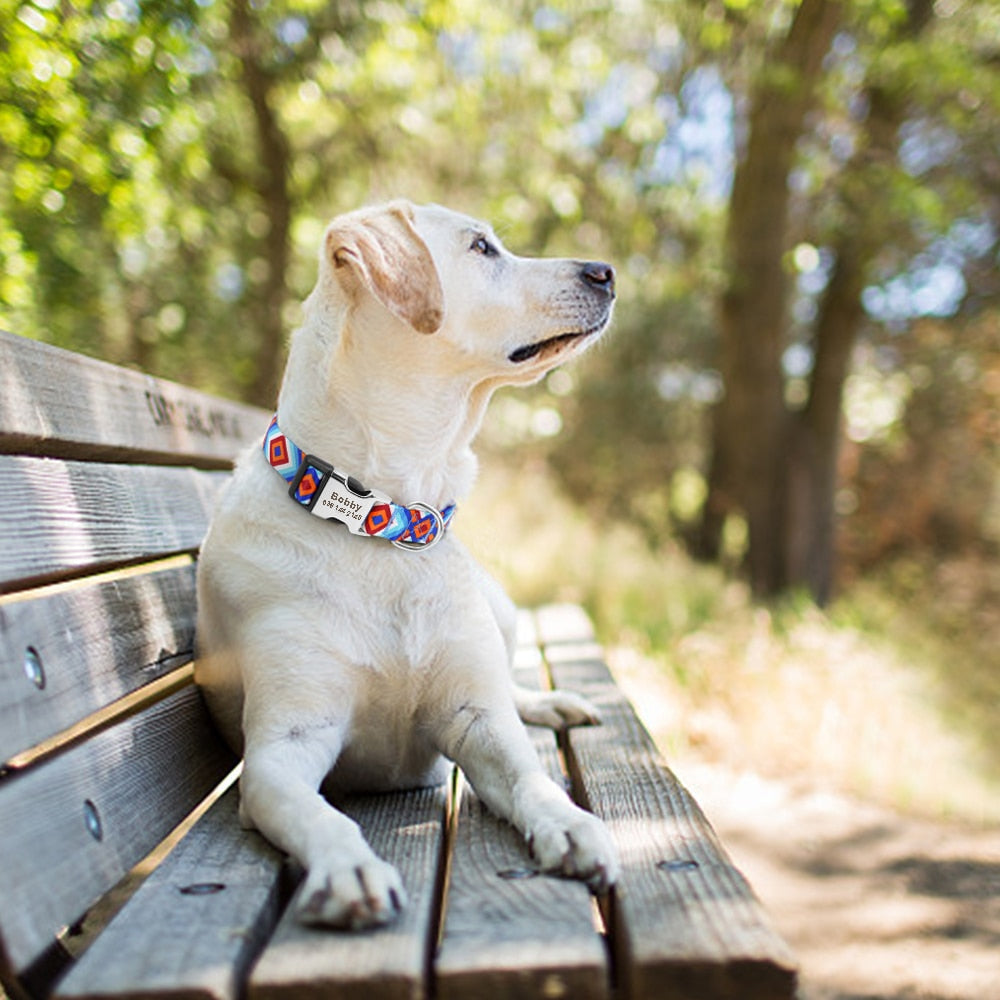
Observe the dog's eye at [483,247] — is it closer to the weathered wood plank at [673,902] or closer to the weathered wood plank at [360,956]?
the weathered wood plank at [673,902]

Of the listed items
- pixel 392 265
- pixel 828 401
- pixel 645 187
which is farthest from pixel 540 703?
pixel 645 187

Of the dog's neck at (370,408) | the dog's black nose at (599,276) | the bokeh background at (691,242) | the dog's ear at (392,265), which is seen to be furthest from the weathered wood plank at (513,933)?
the bokeh background at (691,242)

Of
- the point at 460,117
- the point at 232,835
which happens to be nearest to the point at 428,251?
the point at 232,835

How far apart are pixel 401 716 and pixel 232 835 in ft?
1.36

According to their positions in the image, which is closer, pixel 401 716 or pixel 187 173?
pixel 401 716

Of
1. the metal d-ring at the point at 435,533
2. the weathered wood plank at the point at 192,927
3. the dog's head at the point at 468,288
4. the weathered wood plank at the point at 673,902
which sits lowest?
the weathered wood plank at the point at 673,902

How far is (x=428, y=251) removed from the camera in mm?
2230

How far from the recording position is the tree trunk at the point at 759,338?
26.1 ft

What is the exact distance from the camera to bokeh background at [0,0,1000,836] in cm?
504

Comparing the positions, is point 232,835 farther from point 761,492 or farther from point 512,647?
point 761,492

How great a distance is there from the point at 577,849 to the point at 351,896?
14.8 inches

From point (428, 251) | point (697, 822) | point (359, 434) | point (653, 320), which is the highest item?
point (653, 320)

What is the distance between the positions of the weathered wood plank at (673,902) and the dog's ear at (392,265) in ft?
3.34

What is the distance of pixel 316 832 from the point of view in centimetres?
161
